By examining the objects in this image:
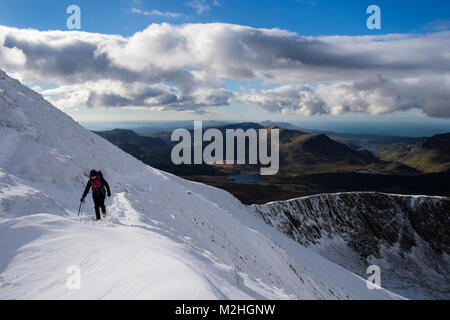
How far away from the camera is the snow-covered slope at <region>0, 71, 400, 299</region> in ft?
25.1

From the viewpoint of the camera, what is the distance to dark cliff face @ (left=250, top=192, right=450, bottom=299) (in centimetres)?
6053

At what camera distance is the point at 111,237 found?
11.2 meters

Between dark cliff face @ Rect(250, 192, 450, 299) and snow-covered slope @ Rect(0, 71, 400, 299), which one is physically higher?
snow-covered slope @ Rect(0, 71, 400, 299)

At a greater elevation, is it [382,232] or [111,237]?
[111,237]

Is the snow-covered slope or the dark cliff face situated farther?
the dark cliff face

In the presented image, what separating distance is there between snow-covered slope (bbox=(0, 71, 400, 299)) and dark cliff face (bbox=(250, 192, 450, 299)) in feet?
87.5

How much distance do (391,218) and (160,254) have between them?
275 feet

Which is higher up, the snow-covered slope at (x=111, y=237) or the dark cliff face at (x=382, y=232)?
the snow-covered slope at (x=111, y=237)

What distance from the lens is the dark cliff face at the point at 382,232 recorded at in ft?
199

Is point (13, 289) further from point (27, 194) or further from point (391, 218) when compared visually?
point (391, 218)

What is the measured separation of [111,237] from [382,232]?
264ft

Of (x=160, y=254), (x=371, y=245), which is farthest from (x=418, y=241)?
(x=160, y=254)

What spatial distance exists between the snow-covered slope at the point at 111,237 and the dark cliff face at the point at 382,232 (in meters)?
26.7
